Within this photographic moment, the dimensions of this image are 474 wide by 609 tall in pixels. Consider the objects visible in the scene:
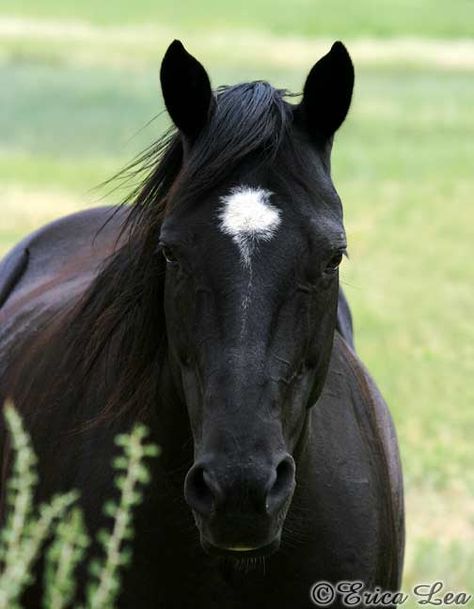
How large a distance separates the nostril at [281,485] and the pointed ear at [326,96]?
0.91 meters

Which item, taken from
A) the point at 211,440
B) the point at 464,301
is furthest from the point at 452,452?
the point at 211,440

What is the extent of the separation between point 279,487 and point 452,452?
619 cm

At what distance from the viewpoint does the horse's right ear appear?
11.3 ft

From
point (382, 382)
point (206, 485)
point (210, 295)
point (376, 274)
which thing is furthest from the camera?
point (376, 274)

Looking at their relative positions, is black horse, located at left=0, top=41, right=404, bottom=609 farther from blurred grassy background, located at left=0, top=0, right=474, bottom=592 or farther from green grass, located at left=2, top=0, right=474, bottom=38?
green grass, located at left=2, top=0, right=474, bottom=38

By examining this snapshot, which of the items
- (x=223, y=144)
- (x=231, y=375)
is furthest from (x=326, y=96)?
(x=231, y=375)

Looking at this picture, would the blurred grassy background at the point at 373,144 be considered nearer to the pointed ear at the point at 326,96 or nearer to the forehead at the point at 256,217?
the pointed ear at the point at 326,96

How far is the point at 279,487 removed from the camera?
2.94 meters

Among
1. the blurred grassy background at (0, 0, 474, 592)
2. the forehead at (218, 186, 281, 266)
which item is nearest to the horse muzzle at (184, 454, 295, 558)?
the forehead at (218, 186, 281, 266)

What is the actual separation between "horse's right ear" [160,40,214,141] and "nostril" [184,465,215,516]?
94 cm

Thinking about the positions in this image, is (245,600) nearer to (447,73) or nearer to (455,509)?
(455,509)

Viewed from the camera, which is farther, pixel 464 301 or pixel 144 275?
pixel 464 301

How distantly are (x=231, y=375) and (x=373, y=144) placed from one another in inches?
837

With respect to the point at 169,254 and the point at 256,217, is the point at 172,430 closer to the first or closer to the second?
the point at 169,254
